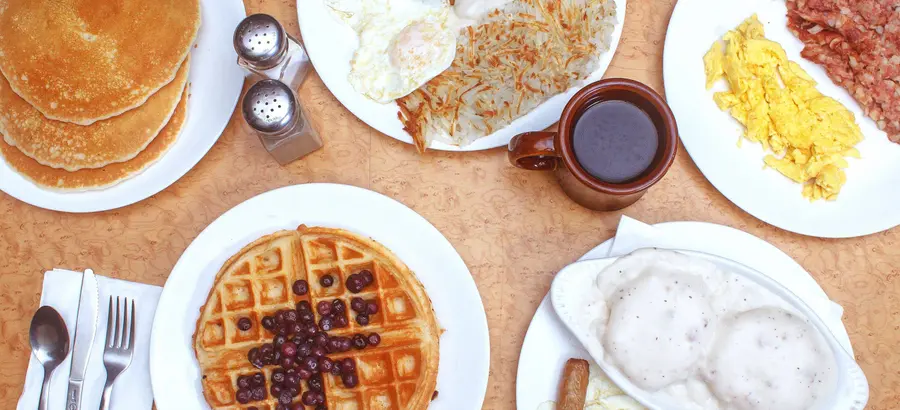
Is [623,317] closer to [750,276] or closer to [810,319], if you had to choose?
[750,276]

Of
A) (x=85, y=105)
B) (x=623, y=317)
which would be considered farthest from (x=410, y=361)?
(x=85, y=105)

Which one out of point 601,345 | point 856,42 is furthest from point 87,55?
point 856,42

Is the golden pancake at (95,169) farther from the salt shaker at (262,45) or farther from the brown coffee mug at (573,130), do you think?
the brown coffee mug at (573,130)

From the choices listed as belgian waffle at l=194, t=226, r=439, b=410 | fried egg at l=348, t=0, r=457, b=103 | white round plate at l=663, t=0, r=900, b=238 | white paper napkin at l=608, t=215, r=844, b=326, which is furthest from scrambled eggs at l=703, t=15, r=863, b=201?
belgian waffle at l=194, t=226, r=439, b=410

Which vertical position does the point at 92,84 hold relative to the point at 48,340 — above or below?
above

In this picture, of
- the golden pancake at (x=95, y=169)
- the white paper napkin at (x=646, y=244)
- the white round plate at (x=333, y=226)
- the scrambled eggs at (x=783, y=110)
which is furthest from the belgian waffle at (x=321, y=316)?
the scrambled eggs at (x=783, y=110)

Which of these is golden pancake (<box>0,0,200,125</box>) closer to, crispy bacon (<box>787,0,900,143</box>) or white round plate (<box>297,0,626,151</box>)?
white round plate (<box>297,0,626,151</box>)

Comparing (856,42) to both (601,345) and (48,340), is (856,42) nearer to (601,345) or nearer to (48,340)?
(601,345)
